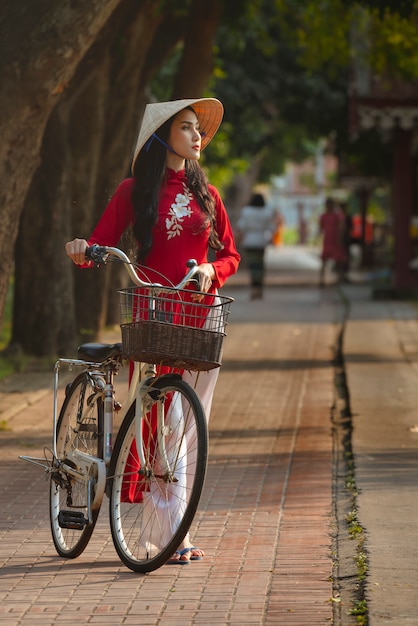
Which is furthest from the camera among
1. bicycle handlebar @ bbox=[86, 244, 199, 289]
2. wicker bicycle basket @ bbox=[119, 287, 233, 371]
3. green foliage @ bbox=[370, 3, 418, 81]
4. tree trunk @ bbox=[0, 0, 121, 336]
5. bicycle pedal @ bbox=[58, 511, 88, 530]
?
green foliage @ bbox=[370, 3, 418, 81]

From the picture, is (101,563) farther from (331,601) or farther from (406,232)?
(406,232)

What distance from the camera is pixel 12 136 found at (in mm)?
9531

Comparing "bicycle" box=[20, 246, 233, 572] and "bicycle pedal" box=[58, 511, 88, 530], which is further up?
"bicycle" box=[20, 246, 233, 572]

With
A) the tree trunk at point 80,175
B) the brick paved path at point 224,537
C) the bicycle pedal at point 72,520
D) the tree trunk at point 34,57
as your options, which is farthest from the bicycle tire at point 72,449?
the tree trunk at point 80,175

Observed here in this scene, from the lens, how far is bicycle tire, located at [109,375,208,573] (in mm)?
5805

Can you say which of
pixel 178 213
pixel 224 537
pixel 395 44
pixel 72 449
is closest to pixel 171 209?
pixel 178 213

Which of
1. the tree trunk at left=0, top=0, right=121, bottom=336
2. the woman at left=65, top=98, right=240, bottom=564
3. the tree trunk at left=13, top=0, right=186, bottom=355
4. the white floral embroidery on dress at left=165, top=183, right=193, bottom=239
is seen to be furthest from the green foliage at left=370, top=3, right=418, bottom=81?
the white floral embroidery on dress at left=165, top=183, right=193, bottom=239

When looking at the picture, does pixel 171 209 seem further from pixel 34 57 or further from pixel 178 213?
pixel 34 57

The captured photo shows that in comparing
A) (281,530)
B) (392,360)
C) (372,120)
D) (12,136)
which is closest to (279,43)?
(372,120)

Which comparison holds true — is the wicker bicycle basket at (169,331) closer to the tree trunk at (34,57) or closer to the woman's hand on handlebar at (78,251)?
the woman's hand on handlebar at (78,251)

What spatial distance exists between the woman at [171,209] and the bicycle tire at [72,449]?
17.0 inches

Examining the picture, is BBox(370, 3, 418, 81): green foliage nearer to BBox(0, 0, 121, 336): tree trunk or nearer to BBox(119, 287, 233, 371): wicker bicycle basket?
BBox(0, 0, 121, 336): tree trunk

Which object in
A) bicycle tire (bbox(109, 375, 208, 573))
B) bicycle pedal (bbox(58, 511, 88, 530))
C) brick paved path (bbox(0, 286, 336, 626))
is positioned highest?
bicycle tire (bbox(109, 375, 208, 573))

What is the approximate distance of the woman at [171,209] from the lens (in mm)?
6117
